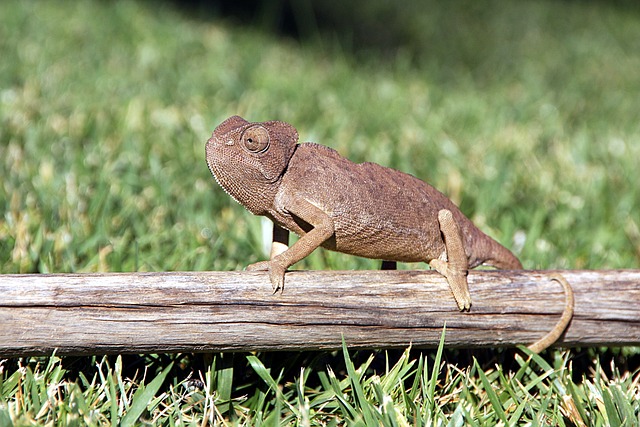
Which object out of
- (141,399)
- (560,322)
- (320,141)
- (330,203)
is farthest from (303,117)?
(141,399)

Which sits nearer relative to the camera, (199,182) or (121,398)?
(121,398)

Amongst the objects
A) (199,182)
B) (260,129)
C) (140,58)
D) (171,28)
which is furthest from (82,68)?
(260,129)

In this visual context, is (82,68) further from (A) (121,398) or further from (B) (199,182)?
(A) (121,398)

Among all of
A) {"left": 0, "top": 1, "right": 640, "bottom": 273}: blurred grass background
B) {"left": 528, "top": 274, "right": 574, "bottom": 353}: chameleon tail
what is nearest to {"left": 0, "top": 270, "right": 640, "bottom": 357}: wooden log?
{"left": 528, "top": 274, "right": 574, "bottom": 353}: chameleon tail

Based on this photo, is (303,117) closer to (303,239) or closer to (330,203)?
(330,203)

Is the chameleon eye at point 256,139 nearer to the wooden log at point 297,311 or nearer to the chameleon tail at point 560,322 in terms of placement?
the wooden log at point 297,311

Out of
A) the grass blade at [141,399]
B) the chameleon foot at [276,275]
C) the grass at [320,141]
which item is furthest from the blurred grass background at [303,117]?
the chameleon foot at [276,275]

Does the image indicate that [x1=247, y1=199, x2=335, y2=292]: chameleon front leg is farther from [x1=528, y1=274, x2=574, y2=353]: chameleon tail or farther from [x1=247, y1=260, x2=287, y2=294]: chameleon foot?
[x1=528, y1=274, x2=574, y2=353]: chameleon tail
